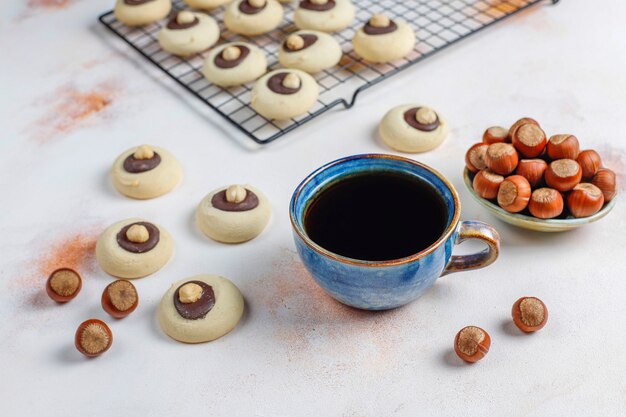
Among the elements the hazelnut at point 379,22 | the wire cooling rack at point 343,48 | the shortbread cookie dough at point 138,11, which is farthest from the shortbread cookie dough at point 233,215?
the shortbread cookie dough at point 138,11

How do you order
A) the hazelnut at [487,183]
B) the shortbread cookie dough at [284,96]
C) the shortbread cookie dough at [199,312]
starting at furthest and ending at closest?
the shortbread cookie dough at [284,96]
the hazelnut at [487,183]
the shortbread cookie dough at [199,312]

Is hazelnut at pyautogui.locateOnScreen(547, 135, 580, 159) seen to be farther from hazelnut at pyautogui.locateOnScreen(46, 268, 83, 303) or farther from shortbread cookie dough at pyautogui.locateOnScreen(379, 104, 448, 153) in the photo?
hazelnut at pyautogui.locateOnScreen(46, 268, 83, 303)

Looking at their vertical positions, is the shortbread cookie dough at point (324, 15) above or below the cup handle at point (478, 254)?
below

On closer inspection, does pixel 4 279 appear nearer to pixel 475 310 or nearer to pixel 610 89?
pixel 475 310

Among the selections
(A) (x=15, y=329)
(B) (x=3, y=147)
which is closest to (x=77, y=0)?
(B) (x=3, y=147)

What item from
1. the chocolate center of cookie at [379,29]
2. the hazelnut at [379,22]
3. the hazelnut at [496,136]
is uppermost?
the hazelnut at [496,136]

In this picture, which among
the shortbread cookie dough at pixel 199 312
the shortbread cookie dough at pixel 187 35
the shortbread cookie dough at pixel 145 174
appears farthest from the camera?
the shortbread cookie dough at pixel 187 35

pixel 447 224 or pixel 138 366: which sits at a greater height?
pixel 447 224

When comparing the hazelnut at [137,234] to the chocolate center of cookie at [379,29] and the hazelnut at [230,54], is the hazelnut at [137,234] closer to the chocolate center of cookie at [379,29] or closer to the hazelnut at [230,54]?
the hazelnut at [230,54]
